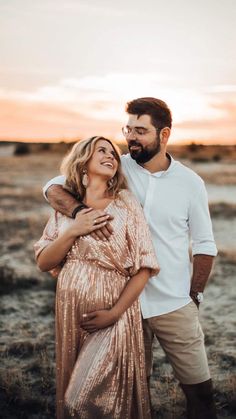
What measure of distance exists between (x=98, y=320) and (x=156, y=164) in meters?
1.12

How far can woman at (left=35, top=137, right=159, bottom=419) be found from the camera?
10.2 ft

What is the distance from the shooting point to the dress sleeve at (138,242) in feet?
10.5

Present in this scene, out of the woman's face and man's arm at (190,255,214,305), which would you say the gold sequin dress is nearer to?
the woman's face

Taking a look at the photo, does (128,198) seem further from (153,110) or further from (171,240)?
(153,110)

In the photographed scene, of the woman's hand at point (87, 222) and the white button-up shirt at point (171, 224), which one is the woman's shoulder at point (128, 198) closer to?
the woman's hand at point (87, 222)

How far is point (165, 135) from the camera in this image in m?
3.78

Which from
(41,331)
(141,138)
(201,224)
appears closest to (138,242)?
(201,224)

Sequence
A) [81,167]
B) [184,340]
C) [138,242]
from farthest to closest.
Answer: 1. [184,340]
2. [81,167]
3. [138,242]

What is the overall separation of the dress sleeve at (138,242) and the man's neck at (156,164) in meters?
0.51

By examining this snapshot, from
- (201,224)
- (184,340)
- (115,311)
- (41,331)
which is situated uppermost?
(201,224)

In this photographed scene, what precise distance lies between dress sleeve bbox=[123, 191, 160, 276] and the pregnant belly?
0.41 feet

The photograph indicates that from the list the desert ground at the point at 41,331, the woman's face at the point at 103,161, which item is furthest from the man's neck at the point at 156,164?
the desert ground at the point at 41,331

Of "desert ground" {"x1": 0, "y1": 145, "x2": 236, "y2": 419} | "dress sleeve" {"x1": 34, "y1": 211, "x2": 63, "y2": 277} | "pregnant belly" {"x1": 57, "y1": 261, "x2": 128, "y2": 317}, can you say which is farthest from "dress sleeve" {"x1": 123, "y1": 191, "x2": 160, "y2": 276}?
"desert ground" {"x1": 0, "y1": 145, "x2": 236, "y2": 419}

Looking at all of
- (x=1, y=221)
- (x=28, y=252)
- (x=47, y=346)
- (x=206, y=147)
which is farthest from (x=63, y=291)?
(x=206, y=147)
